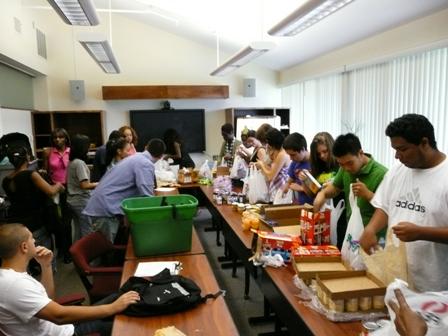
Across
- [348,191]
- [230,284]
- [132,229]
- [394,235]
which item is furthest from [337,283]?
[230,284]

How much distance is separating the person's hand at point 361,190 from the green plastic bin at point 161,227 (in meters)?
0.93

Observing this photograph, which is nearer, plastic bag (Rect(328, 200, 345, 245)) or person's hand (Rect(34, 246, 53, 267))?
person's hand (Rect(34, 246, 53, 267))

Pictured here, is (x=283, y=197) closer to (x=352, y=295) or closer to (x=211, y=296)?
(x=211, y=296)

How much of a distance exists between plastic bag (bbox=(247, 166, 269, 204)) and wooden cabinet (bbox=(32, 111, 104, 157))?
4489 millimetres

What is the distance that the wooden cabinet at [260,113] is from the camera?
290 inches

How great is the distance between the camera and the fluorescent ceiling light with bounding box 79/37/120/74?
3.80 m

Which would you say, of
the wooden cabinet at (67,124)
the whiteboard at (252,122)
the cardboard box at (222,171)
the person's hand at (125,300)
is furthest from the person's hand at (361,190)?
the wooden cabinet at (67,124)

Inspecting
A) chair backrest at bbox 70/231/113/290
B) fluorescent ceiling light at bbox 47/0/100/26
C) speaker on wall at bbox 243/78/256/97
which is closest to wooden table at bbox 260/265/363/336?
chair backrest at bbox 70/231/113/290

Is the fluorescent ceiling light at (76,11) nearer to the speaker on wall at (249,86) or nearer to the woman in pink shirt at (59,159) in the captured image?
the woman in pink shirt at (59,159)

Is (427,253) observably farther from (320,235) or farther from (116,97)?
(116,97)

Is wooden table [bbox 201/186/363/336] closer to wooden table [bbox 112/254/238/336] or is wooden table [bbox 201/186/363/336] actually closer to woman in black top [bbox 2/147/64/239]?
wooden table [bbox 112/254/238/336]

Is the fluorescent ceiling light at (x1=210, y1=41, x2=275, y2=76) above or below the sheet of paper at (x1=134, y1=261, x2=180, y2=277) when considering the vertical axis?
above

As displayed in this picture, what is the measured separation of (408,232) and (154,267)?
135 cm

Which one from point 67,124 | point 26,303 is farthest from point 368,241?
point 67,124
